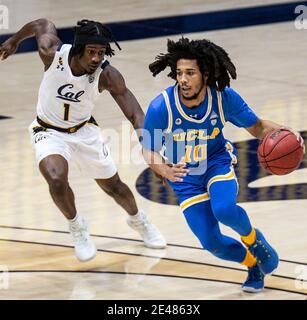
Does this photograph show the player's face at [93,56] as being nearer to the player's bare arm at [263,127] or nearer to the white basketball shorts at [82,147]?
the white basketball shorts at [82,147]

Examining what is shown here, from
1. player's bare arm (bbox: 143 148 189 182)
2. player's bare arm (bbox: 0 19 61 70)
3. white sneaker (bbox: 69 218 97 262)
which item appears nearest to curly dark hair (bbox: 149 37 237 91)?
player's bare arm (bbox: 143 148 189 182)

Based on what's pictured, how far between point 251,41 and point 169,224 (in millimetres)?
6495

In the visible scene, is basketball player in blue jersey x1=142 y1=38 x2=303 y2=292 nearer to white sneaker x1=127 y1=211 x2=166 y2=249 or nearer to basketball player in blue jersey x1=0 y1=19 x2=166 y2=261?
basketball player in blue jersey x1=0 y1=19 x2=166 y2=261

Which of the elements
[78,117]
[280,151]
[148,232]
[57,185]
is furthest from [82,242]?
[280,151]

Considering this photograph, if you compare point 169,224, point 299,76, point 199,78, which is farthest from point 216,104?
point 299,76

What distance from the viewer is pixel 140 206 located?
30.4 feet

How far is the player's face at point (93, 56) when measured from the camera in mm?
7832

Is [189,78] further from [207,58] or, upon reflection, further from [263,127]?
[263,127]

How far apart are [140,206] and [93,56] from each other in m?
1.76

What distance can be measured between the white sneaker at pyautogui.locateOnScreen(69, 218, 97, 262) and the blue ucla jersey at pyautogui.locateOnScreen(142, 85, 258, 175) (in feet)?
3.09

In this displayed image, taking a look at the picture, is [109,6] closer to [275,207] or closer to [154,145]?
[275,207]

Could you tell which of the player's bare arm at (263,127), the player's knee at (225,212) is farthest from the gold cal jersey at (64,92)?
the player's knee at (225,212)

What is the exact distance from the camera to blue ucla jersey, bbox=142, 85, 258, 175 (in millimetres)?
7238

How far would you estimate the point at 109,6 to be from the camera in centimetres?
1709
